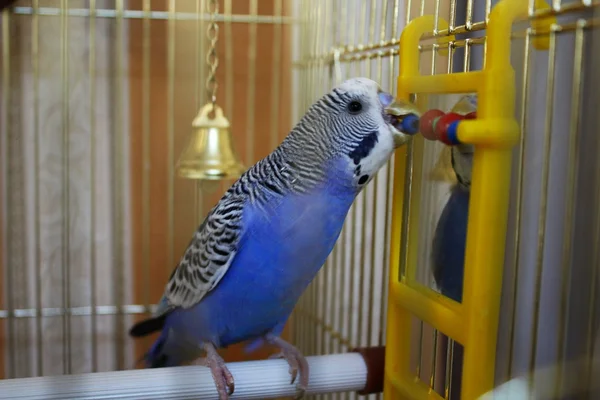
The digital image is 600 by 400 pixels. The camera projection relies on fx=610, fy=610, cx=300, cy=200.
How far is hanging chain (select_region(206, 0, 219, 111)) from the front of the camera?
Answer: 0.85m

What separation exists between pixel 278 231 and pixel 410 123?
0.18 metres

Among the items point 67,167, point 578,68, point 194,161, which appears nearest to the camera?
point 578,68

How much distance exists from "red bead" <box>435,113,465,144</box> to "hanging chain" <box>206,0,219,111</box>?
0.36 metres

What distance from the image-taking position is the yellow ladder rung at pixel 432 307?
0.58 m

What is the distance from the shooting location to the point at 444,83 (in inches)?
23.9

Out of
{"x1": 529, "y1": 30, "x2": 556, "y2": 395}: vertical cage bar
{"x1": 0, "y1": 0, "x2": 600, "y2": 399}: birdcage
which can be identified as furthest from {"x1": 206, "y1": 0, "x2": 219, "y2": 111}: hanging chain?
{"x1": 529, "y1": 30, "x2": 556, "y2": 395}: vertical cage bar

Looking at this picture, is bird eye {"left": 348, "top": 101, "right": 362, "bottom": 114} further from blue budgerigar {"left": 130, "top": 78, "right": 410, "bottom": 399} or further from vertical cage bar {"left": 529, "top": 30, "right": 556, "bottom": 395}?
vertical cage bar {"left": 529, "top": 30, "right": 556, "bottom": 395}

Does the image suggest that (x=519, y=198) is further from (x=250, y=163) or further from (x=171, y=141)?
(x=171, y=141)

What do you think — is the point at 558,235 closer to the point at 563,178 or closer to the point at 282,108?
the point at 563,178

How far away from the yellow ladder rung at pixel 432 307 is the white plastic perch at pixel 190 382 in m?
0.12

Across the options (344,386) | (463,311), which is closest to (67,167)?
(344,386)

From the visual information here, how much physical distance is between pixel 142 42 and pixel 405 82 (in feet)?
1.63

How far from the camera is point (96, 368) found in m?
0.87

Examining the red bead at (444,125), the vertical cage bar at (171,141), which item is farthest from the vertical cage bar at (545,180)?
the vertical cage bar at (171,141)
